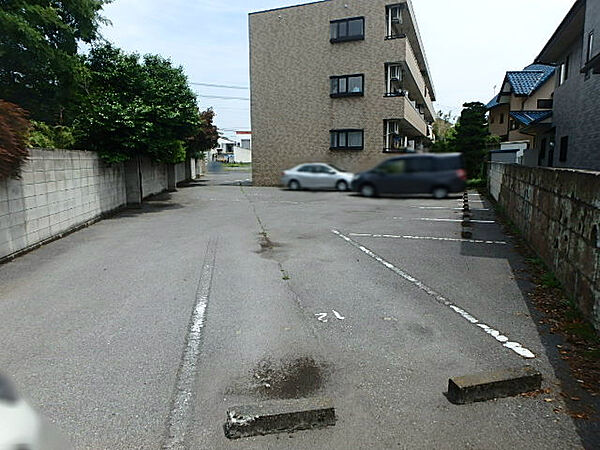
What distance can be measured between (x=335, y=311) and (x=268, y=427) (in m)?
1.91

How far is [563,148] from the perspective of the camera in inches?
473

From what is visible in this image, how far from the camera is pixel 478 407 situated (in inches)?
95.4

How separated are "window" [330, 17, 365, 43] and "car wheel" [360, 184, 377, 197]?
8.84 ft

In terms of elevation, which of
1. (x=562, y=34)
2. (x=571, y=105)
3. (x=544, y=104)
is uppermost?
→ (x=562, y=34)

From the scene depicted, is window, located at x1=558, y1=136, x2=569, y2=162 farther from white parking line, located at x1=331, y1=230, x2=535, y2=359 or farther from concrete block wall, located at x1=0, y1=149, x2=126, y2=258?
concrete block wall, located at x1=0, y1=149, x2=126, y2=258

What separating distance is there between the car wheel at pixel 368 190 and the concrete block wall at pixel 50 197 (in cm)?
594

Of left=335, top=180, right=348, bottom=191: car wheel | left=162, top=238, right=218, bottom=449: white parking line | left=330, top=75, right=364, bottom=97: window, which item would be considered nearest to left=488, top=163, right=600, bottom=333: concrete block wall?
left=335, top=180, right=348, bottom=191: car wheel

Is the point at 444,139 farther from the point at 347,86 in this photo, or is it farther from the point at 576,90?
the point at 576,90

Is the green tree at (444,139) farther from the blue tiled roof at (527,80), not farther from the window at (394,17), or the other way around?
the blue tiled roof at (527,80)

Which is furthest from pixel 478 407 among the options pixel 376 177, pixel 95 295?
pixel 95 295

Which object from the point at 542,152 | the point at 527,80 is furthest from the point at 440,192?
the point at 527,80

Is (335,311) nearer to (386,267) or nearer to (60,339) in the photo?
(386,267)

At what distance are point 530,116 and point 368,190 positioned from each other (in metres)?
15.0

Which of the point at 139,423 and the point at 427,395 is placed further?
the point at 427,395
